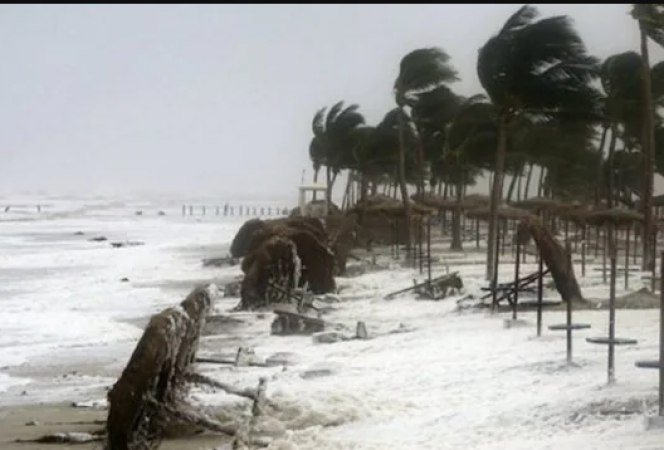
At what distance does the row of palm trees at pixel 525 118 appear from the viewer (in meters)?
25.2

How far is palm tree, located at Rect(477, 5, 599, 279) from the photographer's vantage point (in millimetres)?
25031

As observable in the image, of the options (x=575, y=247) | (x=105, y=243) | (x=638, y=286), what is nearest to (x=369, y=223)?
(x=575, y=247)

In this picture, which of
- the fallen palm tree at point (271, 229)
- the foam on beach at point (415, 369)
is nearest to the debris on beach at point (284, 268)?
the fallen palm tree at point (271, 229)

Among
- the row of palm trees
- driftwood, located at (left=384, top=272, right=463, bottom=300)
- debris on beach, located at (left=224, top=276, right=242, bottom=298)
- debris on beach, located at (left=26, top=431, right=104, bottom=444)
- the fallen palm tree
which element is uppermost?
the row of palm trees

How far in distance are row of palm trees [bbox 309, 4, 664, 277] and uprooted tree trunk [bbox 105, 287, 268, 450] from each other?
14860 millimetres

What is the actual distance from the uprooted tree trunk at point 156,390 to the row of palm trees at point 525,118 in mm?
14860

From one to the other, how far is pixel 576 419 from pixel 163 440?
3740 millimetres

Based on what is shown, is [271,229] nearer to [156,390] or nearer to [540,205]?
[156,390]

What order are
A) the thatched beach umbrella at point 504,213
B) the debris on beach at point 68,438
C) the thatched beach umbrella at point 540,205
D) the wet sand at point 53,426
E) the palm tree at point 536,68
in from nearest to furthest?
1. the wet sand at point 53,426
2. the debris on beach at point 68,438
3. the palm tree at point 536,68
4. the thatched beach umbrella at point 504,213
5. the thatched beach umbrella at point 540,205

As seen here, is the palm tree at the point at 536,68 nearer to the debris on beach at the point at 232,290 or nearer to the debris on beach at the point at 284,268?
the debris on beach at the point at 284,268

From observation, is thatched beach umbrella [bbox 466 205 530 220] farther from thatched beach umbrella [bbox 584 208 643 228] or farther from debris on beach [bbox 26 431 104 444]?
debris on beach [bbox 26 431 104 444]

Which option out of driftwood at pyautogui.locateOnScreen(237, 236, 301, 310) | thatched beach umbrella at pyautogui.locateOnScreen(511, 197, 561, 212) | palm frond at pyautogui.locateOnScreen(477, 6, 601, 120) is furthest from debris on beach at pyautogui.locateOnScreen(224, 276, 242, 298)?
thatched beach umbrella at pyautogui.locateOnScreen(511, 197, 561, 212)

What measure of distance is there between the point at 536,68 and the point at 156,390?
1820 cm

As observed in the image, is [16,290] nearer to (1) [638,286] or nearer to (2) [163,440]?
(1) [638,286]
